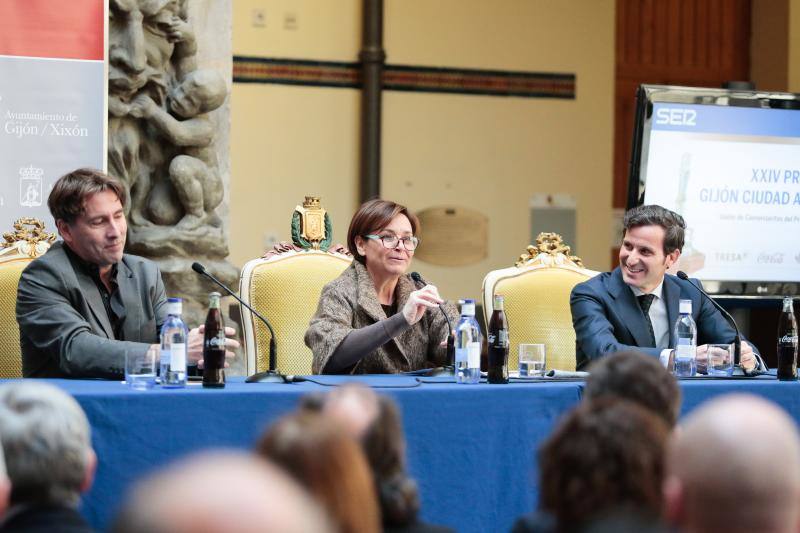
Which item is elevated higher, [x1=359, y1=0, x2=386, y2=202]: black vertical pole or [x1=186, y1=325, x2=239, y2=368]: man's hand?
[x1=359, y1=0, x2=386, y2=202]: black vertical pole

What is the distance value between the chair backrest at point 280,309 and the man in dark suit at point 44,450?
2303 mm

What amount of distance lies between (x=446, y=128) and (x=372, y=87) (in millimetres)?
710

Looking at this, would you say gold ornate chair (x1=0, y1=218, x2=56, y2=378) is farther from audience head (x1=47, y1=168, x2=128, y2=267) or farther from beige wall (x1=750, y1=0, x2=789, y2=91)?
beige wall (x1=750, y1=0, x2=789, y2=91)

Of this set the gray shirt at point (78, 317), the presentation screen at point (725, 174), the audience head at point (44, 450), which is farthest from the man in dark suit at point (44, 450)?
the presentation screen at point (725, 174)

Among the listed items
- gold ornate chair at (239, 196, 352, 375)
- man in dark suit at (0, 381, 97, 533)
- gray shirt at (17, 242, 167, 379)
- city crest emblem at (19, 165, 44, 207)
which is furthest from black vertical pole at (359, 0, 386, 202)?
man in dark suit at (0, 381, 97, 533)

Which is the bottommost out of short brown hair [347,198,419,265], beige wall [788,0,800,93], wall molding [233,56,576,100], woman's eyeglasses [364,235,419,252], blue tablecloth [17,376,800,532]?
blue tablecloth [17,376,800,532]

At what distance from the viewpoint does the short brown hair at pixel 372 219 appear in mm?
3773

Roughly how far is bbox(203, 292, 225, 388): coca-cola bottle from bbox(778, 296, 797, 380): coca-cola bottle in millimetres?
1649

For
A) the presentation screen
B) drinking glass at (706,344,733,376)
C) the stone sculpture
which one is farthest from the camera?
the presentation screen

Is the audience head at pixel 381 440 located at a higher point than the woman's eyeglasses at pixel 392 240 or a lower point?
lower

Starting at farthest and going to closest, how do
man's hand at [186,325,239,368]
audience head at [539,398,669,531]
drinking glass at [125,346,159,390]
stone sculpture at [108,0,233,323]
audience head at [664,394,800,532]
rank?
stone sculpture at [108,0,233,323]
man's hand at [186,325,239,368]
drinking glass at [125,346,159,390]
audience head at [539,398,669,531]
audience head at [664,394,800,532]

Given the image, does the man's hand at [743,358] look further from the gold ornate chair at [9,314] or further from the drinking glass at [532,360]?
the gold ornate chair at [9,314]

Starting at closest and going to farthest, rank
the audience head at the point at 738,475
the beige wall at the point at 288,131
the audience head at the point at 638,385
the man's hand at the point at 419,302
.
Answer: the audience head at the point at 738,475
the audience head at the point at 638,385
the man's hand at the point at 419,302
the beige wall at the point at 288,131

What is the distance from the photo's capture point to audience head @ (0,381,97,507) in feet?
5.50
